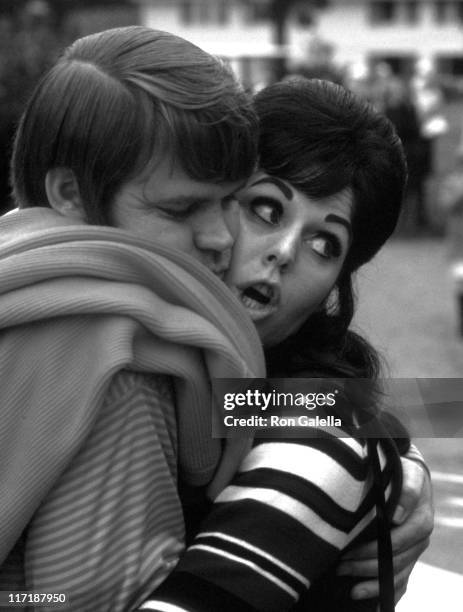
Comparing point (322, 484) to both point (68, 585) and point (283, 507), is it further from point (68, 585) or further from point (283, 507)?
point (68, 585)

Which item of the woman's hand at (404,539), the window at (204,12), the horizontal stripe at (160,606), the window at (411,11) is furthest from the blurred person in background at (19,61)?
the window at (411,11)

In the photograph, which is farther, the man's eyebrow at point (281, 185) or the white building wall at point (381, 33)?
the white building wall at point (381, 33)

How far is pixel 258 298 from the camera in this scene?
1654 mm

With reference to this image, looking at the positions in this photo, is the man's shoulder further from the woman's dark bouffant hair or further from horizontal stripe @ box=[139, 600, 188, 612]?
the woman's dark bouffant hair

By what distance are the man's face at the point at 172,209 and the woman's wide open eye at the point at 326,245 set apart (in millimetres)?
206

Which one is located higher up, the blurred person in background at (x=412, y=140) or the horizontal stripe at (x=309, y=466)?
the horizontal stripe at (x=309, y=466)

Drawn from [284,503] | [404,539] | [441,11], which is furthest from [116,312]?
[441,11]

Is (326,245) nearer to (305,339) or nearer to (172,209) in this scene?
(305,339)

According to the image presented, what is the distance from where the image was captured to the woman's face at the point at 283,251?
164cm

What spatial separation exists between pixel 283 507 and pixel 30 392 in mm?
316

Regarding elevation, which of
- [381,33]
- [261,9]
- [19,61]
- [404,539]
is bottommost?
[381,33]

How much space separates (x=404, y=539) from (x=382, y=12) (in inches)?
2302

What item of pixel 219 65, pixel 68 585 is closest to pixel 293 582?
pixel 68 585

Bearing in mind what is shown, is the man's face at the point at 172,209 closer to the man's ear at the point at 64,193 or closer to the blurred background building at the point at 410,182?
the man's ear at the point at 64,193
